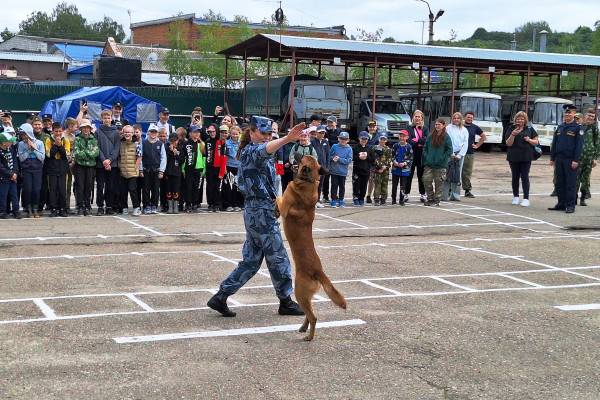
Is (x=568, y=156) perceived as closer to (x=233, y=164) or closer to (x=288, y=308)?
(x=233, y=164)

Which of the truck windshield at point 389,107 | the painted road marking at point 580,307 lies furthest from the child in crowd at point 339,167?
the truck windshield at point 389,107

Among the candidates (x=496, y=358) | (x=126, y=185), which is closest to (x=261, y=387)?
(x=496, y=358)

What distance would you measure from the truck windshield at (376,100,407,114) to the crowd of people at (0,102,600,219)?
53.4 feet

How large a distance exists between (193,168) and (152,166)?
869mm

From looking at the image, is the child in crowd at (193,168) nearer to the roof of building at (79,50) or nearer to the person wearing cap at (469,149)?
the person wearing cap at (469,149)

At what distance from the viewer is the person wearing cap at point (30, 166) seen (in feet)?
48.4

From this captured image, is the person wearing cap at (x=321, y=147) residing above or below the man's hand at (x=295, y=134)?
below

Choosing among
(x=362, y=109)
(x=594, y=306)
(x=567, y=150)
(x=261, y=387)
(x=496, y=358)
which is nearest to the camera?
(x=261, y=387)

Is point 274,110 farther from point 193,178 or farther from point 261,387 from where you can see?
point 261,387

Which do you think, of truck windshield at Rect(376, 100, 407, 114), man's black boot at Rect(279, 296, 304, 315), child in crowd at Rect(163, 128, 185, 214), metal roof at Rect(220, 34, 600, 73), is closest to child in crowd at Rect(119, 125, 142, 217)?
child in crowd at Rect(163, 128, 185, 214)

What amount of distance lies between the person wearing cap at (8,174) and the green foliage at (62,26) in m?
107

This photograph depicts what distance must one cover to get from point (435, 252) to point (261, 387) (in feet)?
21.8

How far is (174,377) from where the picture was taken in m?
6.17

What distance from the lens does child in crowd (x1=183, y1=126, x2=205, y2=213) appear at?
1611 cm
